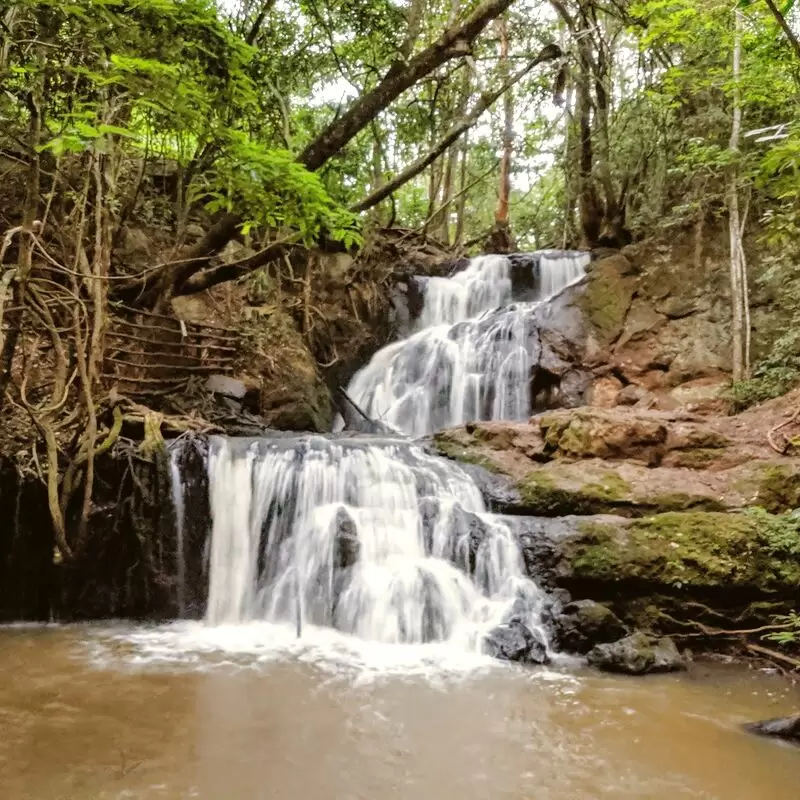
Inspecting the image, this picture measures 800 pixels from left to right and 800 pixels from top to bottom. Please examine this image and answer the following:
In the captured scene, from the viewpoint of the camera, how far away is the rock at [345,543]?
7.00 meters

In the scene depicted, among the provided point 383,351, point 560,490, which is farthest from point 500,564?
point 383,351

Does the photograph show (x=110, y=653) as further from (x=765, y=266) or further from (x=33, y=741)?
(x=765, y=266)

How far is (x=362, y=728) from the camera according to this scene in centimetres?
438

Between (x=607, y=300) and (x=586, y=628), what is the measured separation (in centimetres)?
808

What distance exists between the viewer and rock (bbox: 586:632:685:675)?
557 cm

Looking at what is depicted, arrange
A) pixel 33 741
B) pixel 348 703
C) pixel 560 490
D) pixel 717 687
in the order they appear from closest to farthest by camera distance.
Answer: pixel 33 741 → pixel 348 703 → pixel 717 687 → pixel 560 490

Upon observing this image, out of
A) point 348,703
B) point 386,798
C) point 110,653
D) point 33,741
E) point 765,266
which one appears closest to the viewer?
point 386,798

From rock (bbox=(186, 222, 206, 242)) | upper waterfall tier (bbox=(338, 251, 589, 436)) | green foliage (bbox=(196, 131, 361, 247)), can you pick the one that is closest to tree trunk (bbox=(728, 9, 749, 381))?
upper waterfall tier (bbox=(338, 251, 589, 436))

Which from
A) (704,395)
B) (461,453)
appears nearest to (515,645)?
(461,453)

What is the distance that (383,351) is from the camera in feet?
44.9

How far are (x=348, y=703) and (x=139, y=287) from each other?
6727 mm

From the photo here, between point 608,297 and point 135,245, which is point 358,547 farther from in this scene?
point 608,297

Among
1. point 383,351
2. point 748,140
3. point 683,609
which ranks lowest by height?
point 683,609

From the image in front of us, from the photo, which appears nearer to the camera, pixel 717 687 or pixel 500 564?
pixel 717 687
